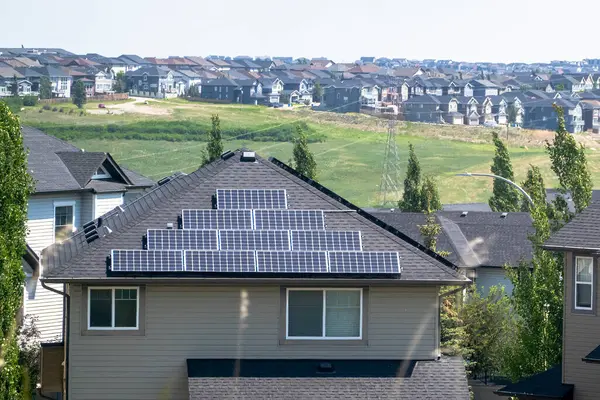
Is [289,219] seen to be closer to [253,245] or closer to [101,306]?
[253,245]

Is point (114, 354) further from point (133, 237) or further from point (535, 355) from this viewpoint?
point (535, 355)

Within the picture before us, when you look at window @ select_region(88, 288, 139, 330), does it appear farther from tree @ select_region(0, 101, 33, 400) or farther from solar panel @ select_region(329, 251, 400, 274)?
solar panel @ select_region(329, 251, 400, 274)

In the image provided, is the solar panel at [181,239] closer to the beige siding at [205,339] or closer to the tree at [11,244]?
the beige siding at [205,339]

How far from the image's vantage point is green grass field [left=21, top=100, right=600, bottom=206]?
12688cm

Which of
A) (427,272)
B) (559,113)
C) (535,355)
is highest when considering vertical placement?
(559,113)

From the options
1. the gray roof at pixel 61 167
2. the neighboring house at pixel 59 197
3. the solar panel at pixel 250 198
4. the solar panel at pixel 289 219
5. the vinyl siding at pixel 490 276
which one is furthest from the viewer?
the vinyl siding at pixel 490 276

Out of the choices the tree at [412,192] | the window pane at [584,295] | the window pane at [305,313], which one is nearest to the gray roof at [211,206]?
the window pane at [305,313]

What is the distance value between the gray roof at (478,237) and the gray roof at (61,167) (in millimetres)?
14592

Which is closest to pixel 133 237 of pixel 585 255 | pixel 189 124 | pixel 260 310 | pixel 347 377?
pixel 260 310

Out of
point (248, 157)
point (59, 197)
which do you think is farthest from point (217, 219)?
point (59, 197)

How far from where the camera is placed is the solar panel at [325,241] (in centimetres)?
2509

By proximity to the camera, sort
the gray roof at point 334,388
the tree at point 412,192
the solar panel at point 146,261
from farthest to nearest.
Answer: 1. the tree at point 412,192
2. the solar panel at point 146,261
3. the gray roof at point 334,388

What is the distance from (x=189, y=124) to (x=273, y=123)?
619 inches

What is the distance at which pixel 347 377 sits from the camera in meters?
23.9
